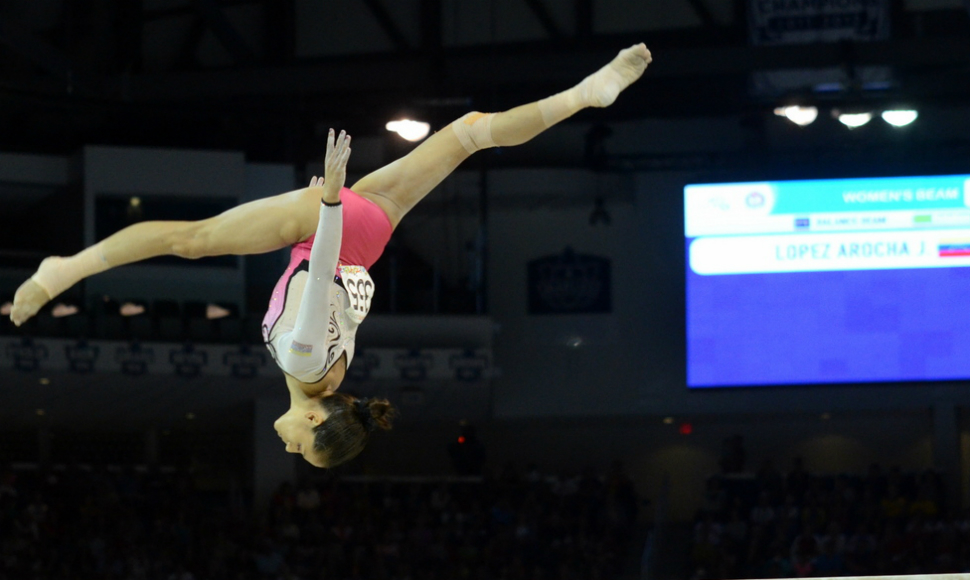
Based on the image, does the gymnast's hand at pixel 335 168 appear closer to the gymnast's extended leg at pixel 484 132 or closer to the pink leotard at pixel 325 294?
the pink leotard at pixel 325 294

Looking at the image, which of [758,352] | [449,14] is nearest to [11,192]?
[449,14]

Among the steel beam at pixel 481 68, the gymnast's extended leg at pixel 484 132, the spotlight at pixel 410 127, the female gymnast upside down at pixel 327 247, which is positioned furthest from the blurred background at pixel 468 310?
the female gymnast upside down at pixel 327 247

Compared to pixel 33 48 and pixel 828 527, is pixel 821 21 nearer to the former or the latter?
pixel 828 527

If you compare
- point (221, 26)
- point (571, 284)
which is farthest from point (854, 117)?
point (221, 26)

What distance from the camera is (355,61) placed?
1605 centimetres

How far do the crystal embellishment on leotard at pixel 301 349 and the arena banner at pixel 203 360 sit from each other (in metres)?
10.2

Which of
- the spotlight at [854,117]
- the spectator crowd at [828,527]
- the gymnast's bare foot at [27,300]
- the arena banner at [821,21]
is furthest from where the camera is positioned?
the spectator crowd at [828,527]

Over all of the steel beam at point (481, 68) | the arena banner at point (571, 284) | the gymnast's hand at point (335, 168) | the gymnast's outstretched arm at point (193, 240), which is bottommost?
the gymnast's outstretched arm at point (193, 240)

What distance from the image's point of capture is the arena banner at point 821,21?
13.1 metres

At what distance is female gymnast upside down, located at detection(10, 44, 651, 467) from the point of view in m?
4.57

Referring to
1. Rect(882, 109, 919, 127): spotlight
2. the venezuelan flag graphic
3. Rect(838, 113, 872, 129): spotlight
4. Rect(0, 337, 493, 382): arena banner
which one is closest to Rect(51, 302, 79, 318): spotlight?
Rect(0, 337, 493, 382): arena banner

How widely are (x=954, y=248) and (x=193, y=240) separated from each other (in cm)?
1111

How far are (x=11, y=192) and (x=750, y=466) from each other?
435 inches

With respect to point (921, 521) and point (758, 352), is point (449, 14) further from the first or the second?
point (921, 521)
